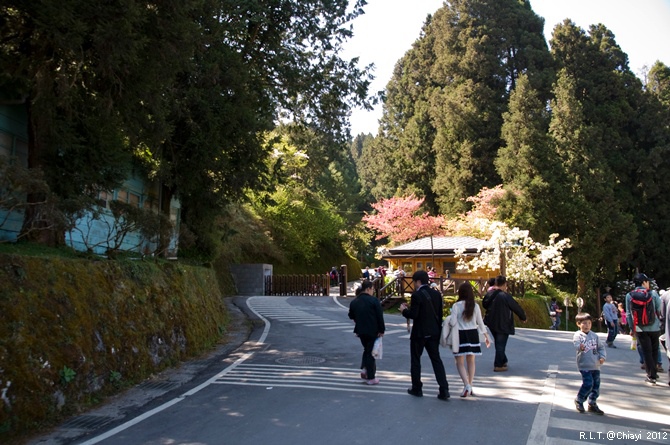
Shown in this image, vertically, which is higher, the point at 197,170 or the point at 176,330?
the point at 197,170

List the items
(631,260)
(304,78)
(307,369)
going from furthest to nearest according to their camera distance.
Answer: (631,260)
(304,78)
(307,369)

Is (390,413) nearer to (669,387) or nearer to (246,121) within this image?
(669,387)

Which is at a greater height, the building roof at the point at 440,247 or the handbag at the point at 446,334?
the building roof at the point at 440,247

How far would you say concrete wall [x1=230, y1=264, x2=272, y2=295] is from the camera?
109ft

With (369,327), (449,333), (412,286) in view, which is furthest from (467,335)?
(412,286)

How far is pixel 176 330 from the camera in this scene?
10906 millimetres

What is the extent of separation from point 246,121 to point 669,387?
11.8 meters

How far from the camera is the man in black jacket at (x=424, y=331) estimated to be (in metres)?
7.39

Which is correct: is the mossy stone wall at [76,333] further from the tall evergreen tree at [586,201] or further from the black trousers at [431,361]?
the tall evergreen tree at [586,201]

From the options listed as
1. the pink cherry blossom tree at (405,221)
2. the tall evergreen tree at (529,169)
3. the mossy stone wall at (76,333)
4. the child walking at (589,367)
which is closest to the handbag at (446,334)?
the child walking at (589,367)

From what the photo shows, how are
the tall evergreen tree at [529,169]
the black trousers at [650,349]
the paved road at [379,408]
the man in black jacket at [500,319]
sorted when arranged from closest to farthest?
the paved road at [379,408] < the black trousers at [650,349] < the man in black jacket at [500,319] < the tall evergreen tree at [529,169]

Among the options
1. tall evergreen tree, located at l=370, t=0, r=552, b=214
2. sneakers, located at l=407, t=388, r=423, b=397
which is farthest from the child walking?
tall evergreen tree, located at l=370, t=0, r=552, b=214

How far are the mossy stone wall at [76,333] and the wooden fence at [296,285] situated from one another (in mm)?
21833

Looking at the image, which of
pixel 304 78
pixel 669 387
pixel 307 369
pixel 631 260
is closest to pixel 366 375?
pixel 307 369
